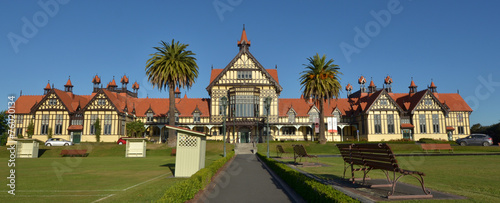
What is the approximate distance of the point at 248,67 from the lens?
50.9 metres

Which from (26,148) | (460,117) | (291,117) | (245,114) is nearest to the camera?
(26,148)

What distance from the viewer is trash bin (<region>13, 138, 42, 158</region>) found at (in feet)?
98.1

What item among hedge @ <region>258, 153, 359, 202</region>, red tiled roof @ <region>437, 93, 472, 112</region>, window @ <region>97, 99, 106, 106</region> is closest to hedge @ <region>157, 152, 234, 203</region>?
hedge @ <region>258, 153, 359, 202</region>

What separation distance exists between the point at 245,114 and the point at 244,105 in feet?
5.00

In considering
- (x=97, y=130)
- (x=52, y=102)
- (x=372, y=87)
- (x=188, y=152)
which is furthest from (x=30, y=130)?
(x=372, y=87)

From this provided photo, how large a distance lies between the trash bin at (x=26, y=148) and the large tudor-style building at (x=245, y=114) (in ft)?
65.2

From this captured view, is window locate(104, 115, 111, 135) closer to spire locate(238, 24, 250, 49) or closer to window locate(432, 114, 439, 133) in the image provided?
spire locate(238, 24, 250, 49)

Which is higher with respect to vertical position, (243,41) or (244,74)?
(243,41)

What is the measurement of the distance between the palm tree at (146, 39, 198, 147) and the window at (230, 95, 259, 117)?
9.74 metres

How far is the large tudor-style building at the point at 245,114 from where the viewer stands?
166 feet

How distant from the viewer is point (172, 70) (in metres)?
39.5

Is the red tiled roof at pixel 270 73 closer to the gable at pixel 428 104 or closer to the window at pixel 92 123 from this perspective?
the window at pixel 92 123

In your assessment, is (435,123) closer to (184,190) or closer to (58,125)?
(184,190)

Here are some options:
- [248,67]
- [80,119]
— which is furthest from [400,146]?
[80,119]
